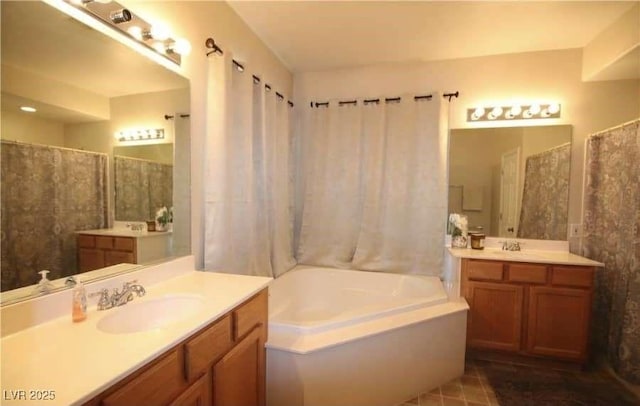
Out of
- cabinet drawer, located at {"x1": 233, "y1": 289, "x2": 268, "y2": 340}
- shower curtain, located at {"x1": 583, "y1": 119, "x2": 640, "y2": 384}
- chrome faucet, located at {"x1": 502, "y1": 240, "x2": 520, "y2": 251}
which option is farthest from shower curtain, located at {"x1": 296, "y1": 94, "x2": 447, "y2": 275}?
cabinet drawer, located at {"x1": 233, "y1": 289, "x2": 268, "y2": 340}

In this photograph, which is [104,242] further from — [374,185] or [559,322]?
[559,322]

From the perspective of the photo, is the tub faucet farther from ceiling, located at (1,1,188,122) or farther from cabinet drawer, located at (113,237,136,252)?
ceiling, located at (1,1,188,122)

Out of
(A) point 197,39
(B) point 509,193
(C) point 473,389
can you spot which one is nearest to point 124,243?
(A) point 197,39

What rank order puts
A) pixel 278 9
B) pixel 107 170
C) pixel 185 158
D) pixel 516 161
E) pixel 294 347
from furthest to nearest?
pixel 516 161, pixel 278 9, pixel 185 158, pixel 294 347, pixel 107 170

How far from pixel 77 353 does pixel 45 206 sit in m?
0.57

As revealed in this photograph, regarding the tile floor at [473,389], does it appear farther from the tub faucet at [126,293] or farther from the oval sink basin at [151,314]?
the tub faucet at [126,293]

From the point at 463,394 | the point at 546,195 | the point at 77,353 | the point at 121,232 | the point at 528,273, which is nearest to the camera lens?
the point at 77,353

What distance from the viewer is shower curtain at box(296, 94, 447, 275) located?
284 centimetres

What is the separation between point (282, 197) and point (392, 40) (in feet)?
5.54

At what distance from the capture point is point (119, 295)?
1.20m

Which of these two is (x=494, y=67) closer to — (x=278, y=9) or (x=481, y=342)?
(x=278, y=9)

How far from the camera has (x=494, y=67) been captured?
276 centimetres

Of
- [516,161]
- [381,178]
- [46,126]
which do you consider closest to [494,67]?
[516,161]

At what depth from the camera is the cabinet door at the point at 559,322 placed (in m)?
2.17
